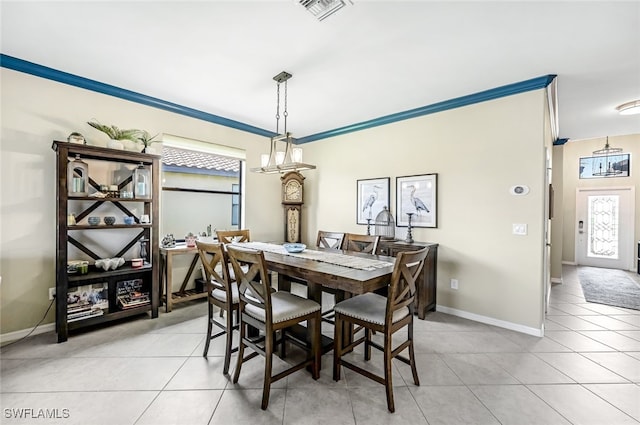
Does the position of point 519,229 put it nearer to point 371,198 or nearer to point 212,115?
point 371,198

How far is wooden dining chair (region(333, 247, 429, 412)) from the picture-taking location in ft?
5.65

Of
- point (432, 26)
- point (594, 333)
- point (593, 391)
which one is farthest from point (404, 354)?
point (432, 26)

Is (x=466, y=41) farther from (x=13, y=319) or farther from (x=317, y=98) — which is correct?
(x=13, y=319)

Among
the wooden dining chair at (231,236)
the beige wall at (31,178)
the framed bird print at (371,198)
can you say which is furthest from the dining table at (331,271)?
the beige wall at (31,178)

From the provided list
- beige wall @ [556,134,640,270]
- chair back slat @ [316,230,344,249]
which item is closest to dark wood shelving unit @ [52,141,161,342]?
chair back slat @ [316,230,344,249]

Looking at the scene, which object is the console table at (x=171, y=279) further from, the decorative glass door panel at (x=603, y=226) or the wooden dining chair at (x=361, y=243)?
the decorative glass door panel at (x=603, y=226)

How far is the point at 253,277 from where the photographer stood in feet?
6.01

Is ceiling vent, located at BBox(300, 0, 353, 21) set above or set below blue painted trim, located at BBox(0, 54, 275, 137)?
above

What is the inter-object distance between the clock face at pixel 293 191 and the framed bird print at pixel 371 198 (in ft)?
3.68

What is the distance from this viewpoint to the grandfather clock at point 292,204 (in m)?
4.79

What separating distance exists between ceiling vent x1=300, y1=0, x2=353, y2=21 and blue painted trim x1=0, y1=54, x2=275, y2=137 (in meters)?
2.47

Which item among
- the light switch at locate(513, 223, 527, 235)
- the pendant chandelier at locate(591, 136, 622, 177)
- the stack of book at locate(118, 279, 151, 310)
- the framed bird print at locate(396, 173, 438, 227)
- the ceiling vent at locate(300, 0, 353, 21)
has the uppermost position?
the ceiling vent at locate(300, 0, 353, 21)

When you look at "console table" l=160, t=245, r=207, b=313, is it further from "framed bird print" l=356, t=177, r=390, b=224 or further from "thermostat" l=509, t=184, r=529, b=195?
"thermostat" l=509, t=184, r=529, b=195

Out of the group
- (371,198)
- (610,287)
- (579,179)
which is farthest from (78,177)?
(579,179)
